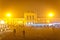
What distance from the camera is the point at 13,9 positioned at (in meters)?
12.0

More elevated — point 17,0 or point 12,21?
point 17,0

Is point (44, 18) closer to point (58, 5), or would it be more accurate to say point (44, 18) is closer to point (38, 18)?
point (38, 18)

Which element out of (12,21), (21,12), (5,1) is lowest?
(12,21)

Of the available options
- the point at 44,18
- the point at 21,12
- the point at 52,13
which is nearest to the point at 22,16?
the point at 21,12

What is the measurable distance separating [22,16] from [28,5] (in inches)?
42.6

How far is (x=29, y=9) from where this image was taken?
11.9m

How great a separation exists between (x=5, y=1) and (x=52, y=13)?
4.11m

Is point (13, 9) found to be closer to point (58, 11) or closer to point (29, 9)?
point (29, 9)

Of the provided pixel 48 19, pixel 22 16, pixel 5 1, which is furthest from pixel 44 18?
pixel 5 1

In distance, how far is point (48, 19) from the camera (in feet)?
38.7

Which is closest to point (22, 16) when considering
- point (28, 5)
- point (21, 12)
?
point (21, 12)

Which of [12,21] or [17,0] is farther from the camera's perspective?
[17,0]

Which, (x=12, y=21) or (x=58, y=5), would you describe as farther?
(x=58, y=5)

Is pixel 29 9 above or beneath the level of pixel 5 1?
beneath
